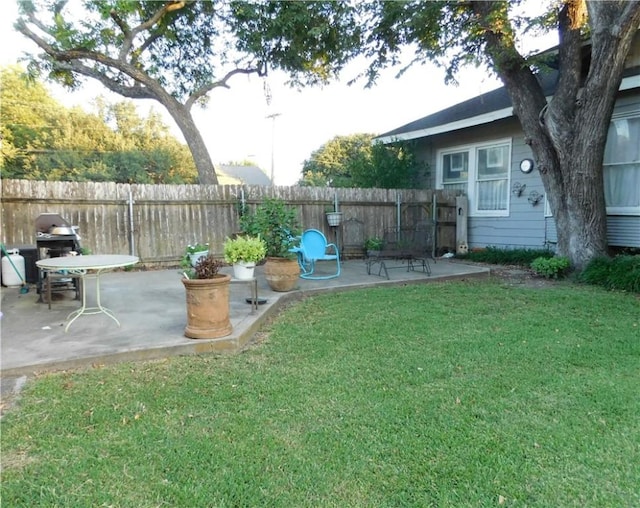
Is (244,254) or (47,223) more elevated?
(47,223)

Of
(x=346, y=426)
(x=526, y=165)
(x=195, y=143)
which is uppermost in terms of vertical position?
(x=195, y=143)

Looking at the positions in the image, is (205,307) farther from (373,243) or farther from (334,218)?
(373,243)

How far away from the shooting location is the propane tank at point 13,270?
511 centimetres

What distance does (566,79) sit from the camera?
240 inches

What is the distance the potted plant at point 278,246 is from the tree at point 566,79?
413cm

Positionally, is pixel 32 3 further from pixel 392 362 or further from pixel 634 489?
pixel 634 489

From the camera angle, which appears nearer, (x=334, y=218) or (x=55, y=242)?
(x=55, y=242)

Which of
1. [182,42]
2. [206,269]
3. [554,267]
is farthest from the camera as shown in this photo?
[182,42]

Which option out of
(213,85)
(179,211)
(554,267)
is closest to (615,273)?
(554,267)

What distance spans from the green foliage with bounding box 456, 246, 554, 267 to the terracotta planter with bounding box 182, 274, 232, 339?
625 centimetres

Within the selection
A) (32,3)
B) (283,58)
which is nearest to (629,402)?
(283,58)

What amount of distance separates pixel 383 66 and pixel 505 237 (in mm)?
4401

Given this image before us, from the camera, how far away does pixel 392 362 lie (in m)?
3.01

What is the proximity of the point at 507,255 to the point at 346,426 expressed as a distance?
6828mm
